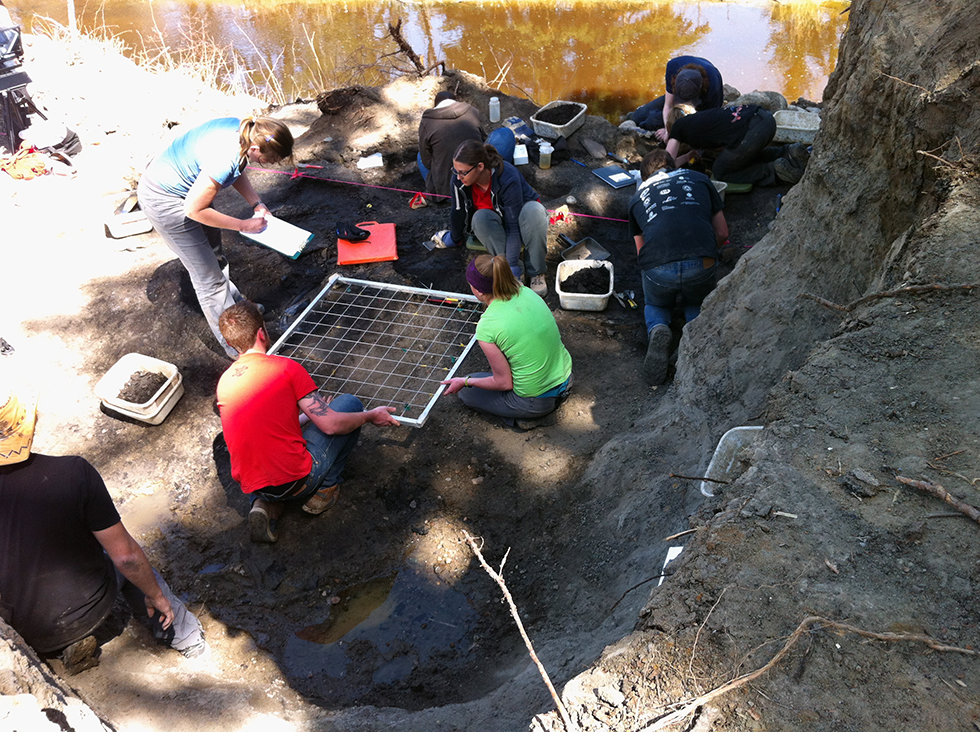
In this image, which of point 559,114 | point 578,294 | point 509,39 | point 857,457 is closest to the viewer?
point 857,457

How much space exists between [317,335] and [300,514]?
5.87ft

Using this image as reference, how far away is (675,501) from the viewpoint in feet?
10.6

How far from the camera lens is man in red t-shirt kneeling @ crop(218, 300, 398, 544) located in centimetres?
337

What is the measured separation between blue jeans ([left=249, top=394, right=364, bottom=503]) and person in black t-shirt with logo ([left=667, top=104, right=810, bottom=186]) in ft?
14.1

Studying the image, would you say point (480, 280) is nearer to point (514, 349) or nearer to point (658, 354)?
point (514, 349)

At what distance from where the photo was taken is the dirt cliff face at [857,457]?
5.54 ft

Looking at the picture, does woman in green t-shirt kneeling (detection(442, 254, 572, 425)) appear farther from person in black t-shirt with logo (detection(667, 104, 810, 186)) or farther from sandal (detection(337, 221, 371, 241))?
person in black t-shirt with logo (detection(667, 104, 810, 186))

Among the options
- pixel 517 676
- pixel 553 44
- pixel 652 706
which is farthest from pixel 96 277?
pixel 553 44

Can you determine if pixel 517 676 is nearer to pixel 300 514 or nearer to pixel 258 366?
pixel 300 514

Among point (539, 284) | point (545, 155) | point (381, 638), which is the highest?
point (545, 155)

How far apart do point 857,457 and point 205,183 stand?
3973mm

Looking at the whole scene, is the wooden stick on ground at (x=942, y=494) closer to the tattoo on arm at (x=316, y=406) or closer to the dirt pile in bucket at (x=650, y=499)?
the dirt pile in bucket at (x=650, y=499)

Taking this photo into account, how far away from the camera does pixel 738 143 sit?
6.11m

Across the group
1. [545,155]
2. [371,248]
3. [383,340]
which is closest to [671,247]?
[383,340]
